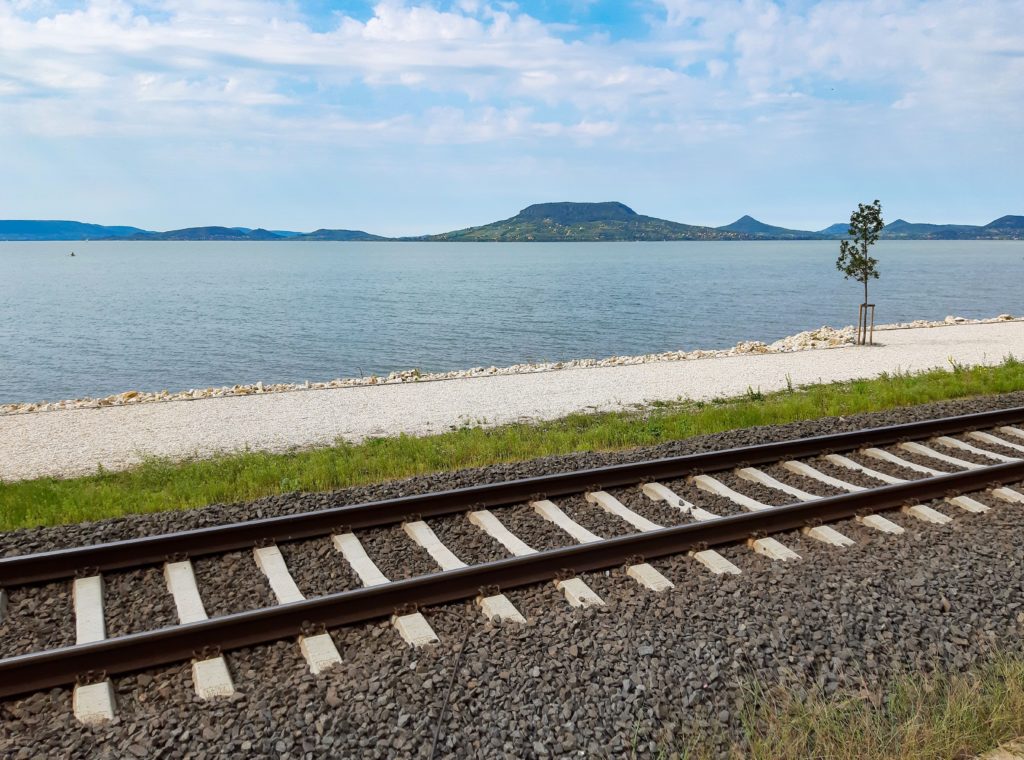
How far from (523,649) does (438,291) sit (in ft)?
269

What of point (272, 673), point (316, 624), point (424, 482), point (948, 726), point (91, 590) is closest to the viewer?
point (948, 726)

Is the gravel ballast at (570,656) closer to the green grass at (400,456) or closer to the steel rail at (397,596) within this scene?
the steel rail at (397,596)

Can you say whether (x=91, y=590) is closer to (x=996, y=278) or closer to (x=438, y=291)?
(x=438, y=291)

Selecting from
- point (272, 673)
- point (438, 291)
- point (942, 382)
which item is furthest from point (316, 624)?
point (438, 291)

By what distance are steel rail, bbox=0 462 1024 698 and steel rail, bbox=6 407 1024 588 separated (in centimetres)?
175

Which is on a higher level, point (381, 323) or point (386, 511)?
point (386, 511)

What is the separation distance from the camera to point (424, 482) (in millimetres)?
9648

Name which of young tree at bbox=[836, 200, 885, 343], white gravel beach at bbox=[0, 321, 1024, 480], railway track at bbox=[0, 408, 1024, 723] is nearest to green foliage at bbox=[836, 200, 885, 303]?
young tree at bbox=[836, 200, 885, 343]

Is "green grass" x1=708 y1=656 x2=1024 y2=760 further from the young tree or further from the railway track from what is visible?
the young tree

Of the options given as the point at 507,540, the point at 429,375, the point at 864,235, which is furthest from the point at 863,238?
the point at 507,540

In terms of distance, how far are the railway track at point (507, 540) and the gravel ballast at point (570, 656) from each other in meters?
0.12

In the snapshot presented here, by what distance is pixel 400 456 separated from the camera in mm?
11555

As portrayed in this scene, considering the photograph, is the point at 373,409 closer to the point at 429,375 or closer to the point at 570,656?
the point at 429,375

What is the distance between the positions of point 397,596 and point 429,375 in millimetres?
18550
